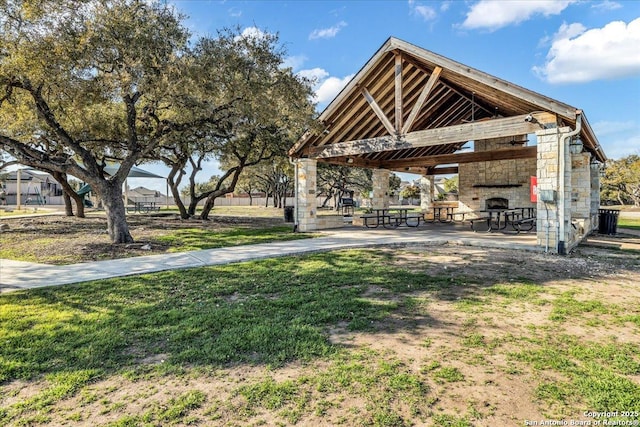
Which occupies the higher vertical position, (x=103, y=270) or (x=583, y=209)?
(x=583, y=209)

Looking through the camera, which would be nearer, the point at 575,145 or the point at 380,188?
the point at 575,145

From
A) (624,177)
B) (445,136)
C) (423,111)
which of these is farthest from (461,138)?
(624,177)

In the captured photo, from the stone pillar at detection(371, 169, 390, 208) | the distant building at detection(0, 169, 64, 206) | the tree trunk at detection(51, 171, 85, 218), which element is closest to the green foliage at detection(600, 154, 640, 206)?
the stone pillar at detection(371, 169, 390, 208)

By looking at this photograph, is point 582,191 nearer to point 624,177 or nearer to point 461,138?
point 461,138

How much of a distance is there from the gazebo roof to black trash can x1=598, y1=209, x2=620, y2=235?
6.67 feet

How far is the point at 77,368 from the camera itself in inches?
107

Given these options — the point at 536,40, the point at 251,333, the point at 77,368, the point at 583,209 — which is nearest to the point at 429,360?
the point at 251,333

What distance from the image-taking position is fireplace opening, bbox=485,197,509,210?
14930mm

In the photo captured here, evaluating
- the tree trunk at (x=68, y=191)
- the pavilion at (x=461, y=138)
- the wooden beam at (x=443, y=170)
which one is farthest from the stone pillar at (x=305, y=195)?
the tree trunk at (x=68, y=191)

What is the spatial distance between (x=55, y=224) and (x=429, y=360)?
14.7m

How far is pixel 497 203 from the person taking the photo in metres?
15.1

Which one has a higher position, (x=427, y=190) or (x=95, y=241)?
(x=427, y=190)

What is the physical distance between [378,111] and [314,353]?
7.78 m

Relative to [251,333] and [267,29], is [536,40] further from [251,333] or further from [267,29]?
[251,333]
